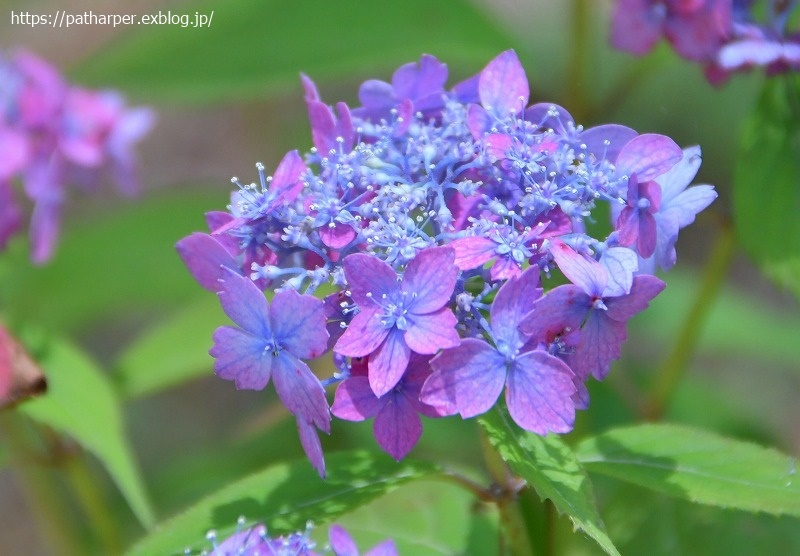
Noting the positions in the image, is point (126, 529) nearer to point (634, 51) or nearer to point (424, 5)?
point (424, 5)

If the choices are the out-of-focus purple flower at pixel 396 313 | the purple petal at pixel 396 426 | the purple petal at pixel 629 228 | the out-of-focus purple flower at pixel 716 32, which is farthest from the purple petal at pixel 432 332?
the out-of-focus purple flower at pixel 716 32

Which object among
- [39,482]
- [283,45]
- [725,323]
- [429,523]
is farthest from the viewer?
[725,323]

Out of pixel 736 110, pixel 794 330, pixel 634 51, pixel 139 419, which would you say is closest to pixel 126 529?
pixel 139 419

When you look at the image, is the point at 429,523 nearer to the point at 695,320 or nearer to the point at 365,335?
the point at 365,335

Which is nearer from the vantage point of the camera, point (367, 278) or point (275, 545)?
point (367, 278)

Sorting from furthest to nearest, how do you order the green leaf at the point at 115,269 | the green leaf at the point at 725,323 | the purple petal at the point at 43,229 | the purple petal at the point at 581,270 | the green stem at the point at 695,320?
the green leaf at the point at 725,323, the green leaf at the point at 115,269, the purple petal at the point at 43,229, the green stem at the point at 695,320, the purple petal at the point at 581,270

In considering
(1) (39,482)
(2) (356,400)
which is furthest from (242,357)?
(1) (39,482)

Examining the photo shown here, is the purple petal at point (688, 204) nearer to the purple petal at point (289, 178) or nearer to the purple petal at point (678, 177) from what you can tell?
the purple petal at point (678, 177)

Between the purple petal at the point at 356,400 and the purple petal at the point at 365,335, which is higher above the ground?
the purple petal at the point at 365,335
